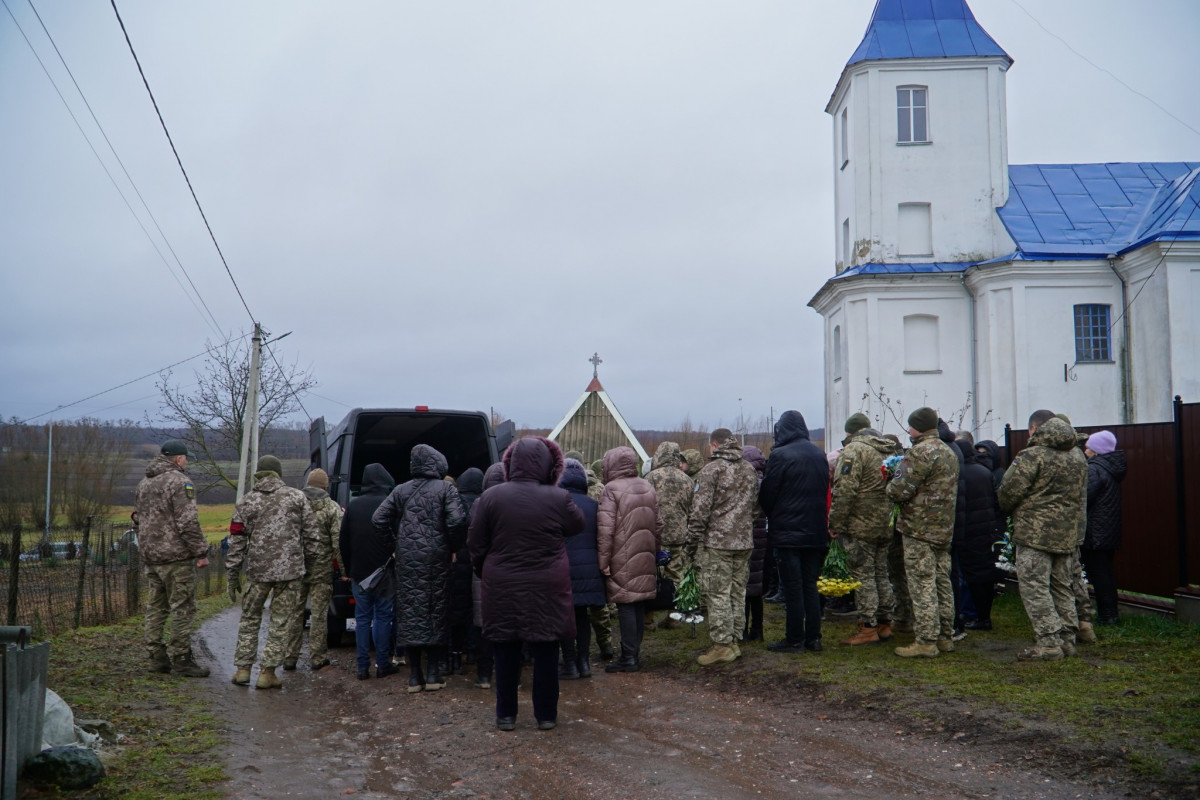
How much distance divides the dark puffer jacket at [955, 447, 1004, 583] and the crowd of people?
0.02m

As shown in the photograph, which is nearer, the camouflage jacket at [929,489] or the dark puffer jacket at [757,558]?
the camouflage jacket at [929,489]

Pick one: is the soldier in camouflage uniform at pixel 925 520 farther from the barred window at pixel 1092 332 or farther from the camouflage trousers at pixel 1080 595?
the barred window at pixel 1092 332

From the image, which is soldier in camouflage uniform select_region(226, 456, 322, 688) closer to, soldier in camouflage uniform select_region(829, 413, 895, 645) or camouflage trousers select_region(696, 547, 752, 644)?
camouflage trousers select_region(696, 547, 752, 644)

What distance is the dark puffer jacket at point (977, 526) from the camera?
867cm

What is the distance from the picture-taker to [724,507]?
792 centimetres

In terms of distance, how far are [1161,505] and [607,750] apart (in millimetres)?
6643

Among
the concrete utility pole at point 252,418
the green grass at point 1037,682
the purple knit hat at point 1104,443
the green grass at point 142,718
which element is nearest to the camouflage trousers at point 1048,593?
the green grass at point 1037,682

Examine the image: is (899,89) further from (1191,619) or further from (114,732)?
(114,732)

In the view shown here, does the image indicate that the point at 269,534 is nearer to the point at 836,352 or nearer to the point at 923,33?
the point at 836,352

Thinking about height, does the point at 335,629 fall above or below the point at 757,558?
below

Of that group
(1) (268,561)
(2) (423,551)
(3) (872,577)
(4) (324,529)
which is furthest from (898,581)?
(1) (268,561)

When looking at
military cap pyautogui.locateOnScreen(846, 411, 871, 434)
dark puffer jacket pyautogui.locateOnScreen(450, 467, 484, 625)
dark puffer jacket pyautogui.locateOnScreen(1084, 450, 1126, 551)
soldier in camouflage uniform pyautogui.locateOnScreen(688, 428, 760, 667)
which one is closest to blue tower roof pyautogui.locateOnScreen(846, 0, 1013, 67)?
military cap pyautogui.locateOnScreen(846, 411, 871, 434)

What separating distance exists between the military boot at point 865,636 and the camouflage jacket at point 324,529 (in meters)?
4.81

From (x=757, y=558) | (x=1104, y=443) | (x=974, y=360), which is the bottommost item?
(x=757, y=558)
